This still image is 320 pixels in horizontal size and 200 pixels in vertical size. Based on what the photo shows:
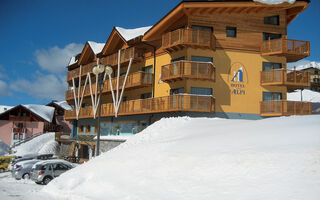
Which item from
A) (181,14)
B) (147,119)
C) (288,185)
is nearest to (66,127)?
(147,119)

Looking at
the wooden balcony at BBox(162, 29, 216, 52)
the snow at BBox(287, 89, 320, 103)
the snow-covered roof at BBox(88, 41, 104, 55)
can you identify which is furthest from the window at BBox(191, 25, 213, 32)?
the snow at BBox(287, 89, 320, 103)

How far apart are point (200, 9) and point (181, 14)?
5.68ft

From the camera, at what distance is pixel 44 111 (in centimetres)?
6438

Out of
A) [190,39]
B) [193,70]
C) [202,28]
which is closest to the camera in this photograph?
[193,70]

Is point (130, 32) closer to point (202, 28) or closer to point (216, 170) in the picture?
point (202, 28)

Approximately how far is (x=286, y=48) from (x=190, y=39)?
840 cm

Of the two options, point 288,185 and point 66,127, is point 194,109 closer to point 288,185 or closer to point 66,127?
point 288,185

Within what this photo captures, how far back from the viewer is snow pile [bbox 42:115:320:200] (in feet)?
25.3

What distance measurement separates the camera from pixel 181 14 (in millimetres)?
25672

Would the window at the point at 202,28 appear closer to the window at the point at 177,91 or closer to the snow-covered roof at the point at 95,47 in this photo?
the window at the point at 177,91

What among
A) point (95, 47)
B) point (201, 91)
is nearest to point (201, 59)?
point (201, 91)

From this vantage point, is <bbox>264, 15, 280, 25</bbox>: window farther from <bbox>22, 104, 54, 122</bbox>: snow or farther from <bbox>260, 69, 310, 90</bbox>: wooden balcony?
<bbox>22, 104, 54, 122</bbox>: snow

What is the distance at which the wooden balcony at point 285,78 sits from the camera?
25453 millimetres

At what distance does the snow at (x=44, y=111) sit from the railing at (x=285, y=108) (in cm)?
4548
